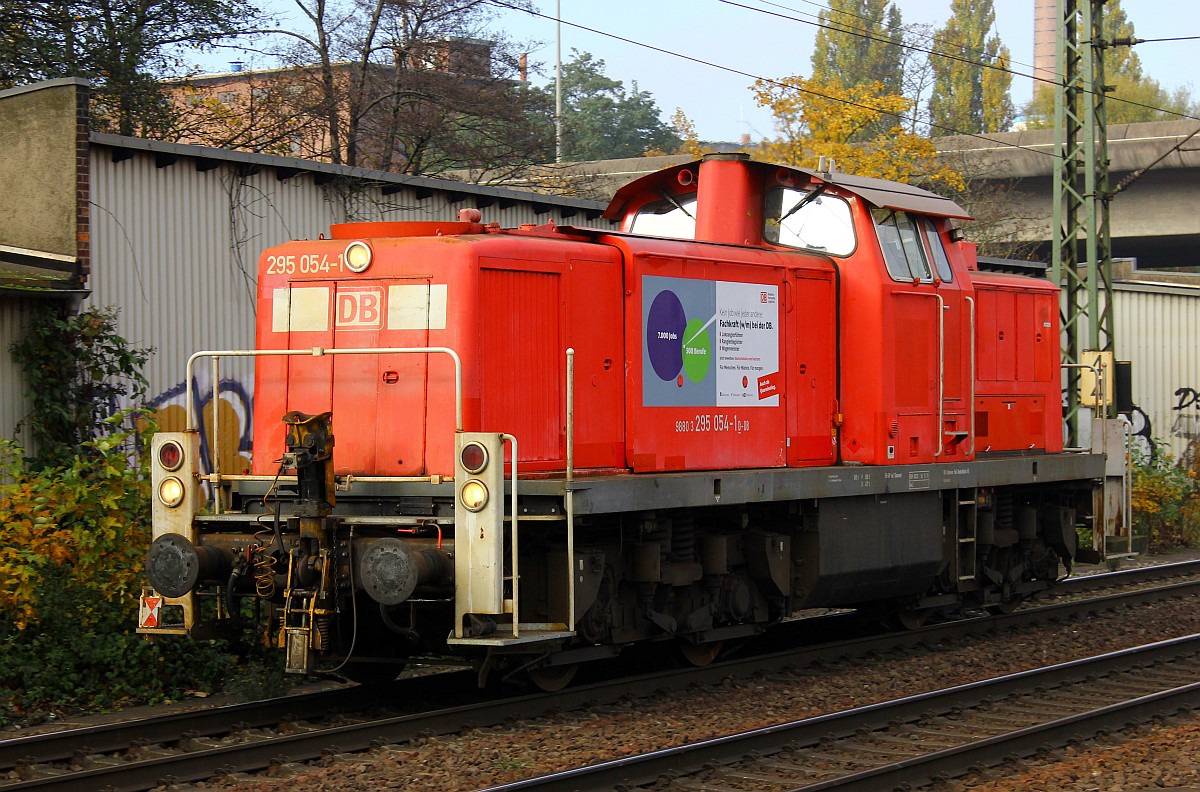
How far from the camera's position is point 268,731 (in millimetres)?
7848

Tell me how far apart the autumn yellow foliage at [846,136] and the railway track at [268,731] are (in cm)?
2314

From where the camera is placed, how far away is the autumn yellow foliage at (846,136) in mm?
31312

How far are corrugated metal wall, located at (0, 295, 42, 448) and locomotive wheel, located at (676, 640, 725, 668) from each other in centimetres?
549

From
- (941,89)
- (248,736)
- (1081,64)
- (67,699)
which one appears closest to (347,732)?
(248,736)

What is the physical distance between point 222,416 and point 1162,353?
19.0m

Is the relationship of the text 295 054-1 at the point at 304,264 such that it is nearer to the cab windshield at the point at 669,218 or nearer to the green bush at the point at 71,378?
the green bush at the point at 71,378

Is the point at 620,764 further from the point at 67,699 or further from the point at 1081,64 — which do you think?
the point at 1081,64

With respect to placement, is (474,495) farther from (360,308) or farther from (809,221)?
(809,221)

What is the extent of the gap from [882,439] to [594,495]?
338 centimetres

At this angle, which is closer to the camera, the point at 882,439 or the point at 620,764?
the point at 620,764

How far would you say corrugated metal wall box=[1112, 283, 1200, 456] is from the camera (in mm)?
25047

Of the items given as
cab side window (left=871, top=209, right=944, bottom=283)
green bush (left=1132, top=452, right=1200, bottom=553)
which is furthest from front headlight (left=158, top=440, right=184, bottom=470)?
green bush (left=1132, top=452, right=1200, bottom=553)

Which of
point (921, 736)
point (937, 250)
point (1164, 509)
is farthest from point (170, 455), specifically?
point (1164, 509)

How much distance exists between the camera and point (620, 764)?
22.2ft
